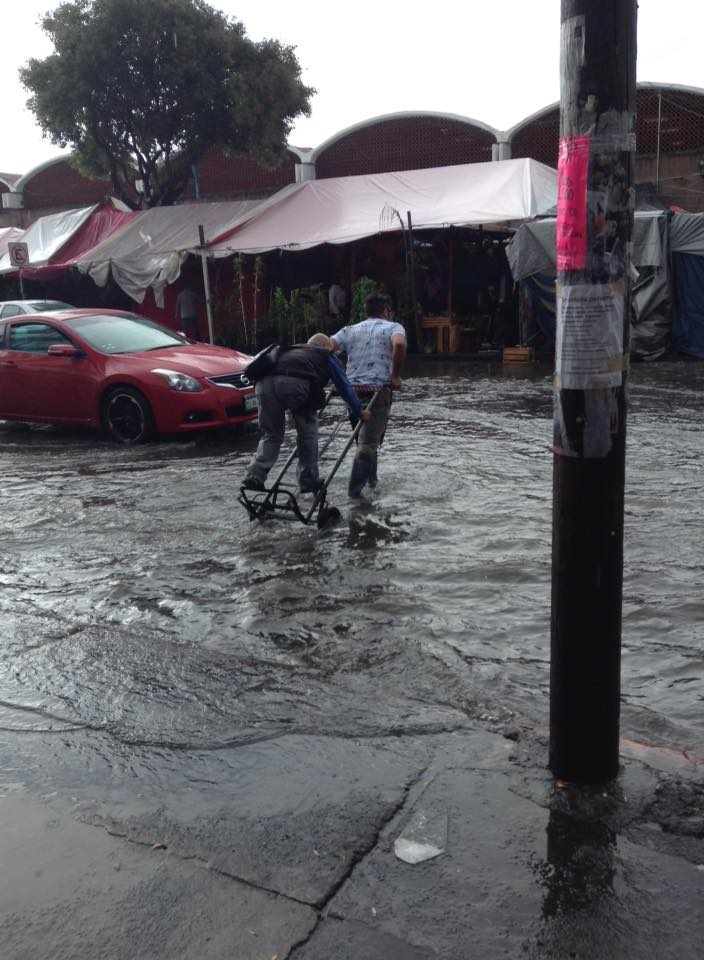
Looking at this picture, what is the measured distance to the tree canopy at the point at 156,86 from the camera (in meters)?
21.6

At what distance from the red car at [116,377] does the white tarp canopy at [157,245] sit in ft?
32.5

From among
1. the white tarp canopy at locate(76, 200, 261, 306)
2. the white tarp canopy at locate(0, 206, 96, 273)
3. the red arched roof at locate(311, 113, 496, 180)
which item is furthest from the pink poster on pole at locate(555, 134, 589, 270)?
the red arched roof at locate(311, 113, 496, 180)

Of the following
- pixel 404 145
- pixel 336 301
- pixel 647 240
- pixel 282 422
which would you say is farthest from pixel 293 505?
pixel 404 145

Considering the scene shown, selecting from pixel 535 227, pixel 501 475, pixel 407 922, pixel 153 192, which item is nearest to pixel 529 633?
pixel 407 922

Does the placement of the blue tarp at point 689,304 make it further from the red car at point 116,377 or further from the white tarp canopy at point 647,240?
the red car at point 116,377

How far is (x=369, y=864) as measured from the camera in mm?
2848

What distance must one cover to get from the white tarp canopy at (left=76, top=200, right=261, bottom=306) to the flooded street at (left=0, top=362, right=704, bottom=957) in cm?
1337

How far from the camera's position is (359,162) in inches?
1054

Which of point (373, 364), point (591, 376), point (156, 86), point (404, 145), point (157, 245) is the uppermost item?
point (156, 86)

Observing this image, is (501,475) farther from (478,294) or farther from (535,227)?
(478,294)

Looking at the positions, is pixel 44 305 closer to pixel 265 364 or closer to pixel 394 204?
pixel 394 204

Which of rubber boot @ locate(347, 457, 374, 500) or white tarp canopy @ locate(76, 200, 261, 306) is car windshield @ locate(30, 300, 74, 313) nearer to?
white tarp canopy @ locate(76, 200, 261, 306)

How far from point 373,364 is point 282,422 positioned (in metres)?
0.84

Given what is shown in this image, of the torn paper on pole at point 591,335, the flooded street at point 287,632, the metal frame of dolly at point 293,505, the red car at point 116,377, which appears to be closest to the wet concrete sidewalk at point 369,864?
the flooded street at point 287,632
